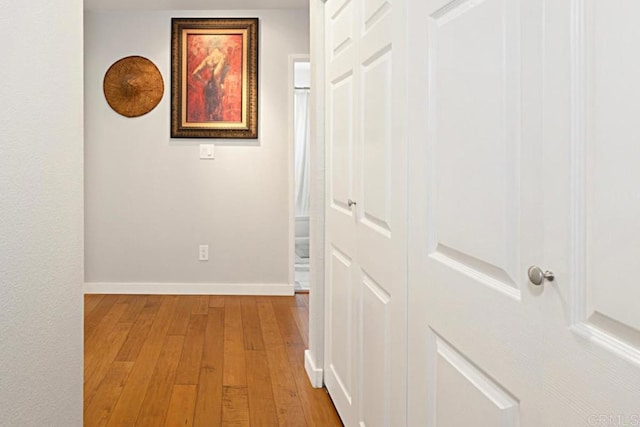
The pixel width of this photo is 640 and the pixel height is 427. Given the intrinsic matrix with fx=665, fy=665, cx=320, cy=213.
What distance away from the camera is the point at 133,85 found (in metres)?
5.32

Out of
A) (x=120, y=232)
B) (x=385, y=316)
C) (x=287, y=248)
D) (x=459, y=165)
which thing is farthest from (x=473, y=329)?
(x=120, y=232)

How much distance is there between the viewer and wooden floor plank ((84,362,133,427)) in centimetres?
282

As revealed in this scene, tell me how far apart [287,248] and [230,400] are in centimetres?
248

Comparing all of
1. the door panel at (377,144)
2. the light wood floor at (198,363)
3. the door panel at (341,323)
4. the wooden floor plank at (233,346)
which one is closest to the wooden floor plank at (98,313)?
the light wood floor at (198,363)

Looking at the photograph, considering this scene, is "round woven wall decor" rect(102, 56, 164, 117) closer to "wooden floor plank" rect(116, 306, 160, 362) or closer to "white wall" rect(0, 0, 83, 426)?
"wooden floor plank" rect(116, 306, 160, 362)

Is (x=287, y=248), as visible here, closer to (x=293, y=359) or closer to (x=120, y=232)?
(x=120, y=232)

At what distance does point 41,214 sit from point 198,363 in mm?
2186

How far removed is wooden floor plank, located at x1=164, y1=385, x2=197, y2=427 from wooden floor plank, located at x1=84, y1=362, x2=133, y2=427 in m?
0.26

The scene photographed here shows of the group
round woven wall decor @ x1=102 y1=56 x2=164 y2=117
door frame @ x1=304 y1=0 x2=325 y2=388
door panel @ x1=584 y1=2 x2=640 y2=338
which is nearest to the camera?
door panel @ x1=584 y1=2 x2=640 y2=338

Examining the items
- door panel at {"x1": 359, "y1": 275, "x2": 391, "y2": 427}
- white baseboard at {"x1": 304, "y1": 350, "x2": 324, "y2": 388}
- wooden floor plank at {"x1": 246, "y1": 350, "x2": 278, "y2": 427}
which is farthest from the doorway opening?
door panel at {"x1": 359, "y1": 275, "x2": 391, "y2": 427}

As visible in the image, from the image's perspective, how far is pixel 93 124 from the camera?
17.6 feet

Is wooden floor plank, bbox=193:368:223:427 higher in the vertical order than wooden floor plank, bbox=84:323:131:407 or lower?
lower

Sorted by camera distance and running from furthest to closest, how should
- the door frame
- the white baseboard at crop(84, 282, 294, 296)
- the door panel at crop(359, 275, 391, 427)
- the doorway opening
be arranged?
1. the doorway opening
2. the white baseboard at crop(84, 282, 294, 296)
3. the door frame
4. the door panel at crop(359, 275, 391, 427)

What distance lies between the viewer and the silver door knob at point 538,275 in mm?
988
